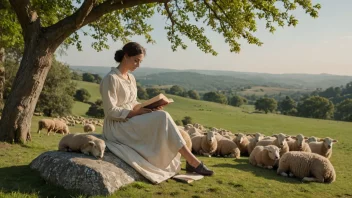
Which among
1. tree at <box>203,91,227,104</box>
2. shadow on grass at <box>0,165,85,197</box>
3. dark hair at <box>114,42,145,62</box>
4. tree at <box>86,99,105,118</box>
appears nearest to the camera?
shadow on grass at <box>0,165,85,197</box>

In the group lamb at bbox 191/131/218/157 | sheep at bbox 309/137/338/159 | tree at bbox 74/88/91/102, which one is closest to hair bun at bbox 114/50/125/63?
lamb at bbox 191/131/218/157

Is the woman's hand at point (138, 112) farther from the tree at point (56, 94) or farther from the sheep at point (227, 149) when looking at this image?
the tree at point (56, 94)

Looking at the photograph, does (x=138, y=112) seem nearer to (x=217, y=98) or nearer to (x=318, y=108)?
Answer: (x=318, y=108)

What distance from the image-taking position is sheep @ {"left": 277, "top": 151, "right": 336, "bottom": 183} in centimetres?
873

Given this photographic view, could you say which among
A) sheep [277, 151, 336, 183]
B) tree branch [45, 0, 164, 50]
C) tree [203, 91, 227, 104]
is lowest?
tree [203, 91, 227, 104]

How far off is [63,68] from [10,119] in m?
32.3

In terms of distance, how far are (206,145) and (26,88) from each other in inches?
281

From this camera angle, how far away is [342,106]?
89562mm

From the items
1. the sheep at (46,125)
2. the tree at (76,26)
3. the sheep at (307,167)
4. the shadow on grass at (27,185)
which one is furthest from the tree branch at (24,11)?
the sheep at (46,125)

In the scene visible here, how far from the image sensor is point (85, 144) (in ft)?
22.2

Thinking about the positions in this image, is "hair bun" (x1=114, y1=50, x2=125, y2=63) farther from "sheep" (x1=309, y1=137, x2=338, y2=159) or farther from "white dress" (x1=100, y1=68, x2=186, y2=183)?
"sheep" (x1=309, y1=137, x2=338, y2=159)

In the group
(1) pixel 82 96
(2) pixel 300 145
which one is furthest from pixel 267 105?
(2) pixel 300 145

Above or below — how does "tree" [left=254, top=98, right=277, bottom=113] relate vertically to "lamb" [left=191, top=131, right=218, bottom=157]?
below

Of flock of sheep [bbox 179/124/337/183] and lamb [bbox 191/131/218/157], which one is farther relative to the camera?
lamb [bbox 191/131/218/157]
